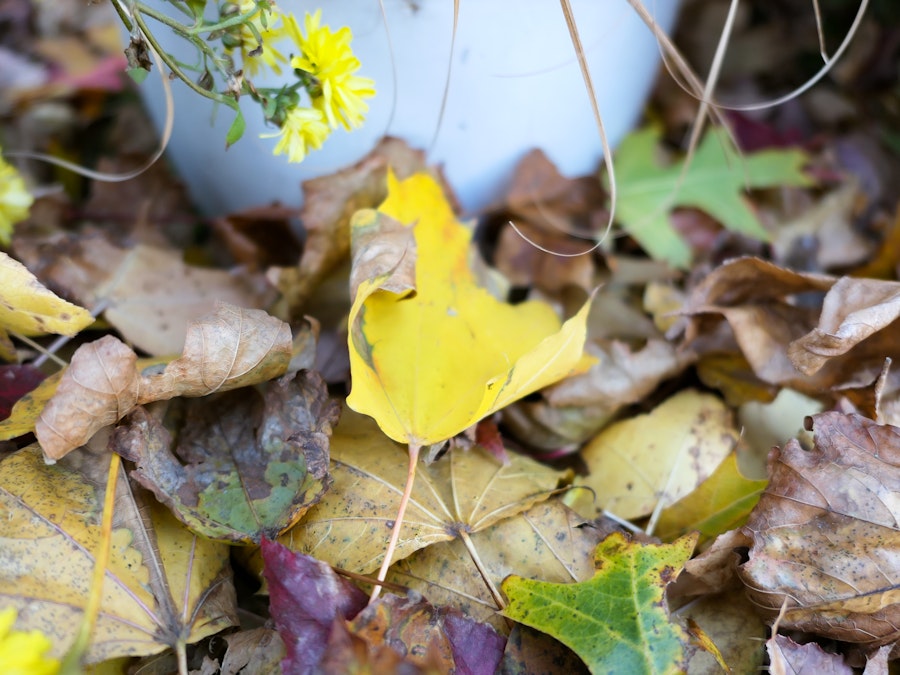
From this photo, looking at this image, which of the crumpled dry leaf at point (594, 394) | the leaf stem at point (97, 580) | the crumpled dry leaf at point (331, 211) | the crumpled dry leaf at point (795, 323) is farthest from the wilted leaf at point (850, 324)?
the leaf stem at point (97, 580)

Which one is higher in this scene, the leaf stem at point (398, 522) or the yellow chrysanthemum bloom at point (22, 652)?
the yellow chrysanthemum bloom at point (22, 652)

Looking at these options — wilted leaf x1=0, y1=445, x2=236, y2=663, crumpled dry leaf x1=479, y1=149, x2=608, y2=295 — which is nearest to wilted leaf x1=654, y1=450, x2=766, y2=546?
crumpled dry leaf x1=479, y1=149, x2=608, y2=295

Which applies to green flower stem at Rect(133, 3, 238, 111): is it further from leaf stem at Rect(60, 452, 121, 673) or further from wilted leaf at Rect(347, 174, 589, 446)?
leaf stem at Rect(60, 452, 121, 673)

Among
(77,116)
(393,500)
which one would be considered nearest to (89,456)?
(393,500)

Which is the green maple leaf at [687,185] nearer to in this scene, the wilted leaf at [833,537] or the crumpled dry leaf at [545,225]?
the crumpled dry leaf at [545,225]

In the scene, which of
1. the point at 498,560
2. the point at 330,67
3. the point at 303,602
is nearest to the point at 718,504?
the point at 498,560

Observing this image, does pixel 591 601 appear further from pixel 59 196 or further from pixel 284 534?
pixel 59 196
